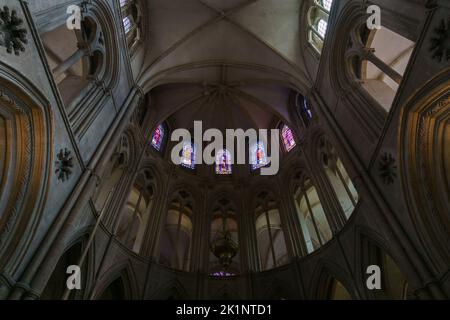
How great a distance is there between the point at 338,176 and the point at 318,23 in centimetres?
663

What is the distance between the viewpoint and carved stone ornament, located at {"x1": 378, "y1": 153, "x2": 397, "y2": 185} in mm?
8125

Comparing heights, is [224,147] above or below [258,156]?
above

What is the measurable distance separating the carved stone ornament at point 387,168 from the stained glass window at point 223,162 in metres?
11.0

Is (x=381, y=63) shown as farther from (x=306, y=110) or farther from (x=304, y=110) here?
(x=304, y=110)

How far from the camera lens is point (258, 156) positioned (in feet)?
61.9

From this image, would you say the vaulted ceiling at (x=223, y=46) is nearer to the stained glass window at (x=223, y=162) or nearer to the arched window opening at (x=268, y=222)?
the stained glass window at (x=223, y=162)

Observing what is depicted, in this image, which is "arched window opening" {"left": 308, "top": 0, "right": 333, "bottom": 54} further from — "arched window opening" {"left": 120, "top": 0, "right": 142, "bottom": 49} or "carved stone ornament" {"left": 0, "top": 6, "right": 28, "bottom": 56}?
"carved stone ornament" {"left": 0, "top": 6, "right": 28, "bottom": 56}

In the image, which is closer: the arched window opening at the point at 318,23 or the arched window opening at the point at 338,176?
the arched window opening at the point at 338,176

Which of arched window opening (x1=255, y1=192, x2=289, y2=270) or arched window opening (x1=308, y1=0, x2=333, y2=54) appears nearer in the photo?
arched window opening (x1=308, y1=0, x2=333, y2=54)

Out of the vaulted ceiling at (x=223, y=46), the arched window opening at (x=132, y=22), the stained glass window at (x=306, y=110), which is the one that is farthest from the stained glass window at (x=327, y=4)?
the arched window opening at (x=132, y=22)

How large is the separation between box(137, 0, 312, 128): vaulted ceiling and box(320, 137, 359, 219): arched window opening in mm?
2796

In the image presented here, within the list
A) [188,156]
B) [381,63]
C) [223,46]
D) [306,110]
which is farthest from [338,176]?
[188,156]

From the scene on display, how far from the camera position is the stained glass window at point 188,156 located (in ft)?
60.8

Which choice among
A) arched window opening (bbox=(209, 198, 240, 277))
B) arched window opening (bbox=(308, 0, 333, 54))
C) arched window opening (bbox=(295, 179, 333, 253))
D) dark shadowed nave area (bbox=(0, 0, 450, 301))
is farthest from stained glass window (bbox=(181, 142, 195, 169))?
arched window opening (bbox=(308, 0, 333, 54))
